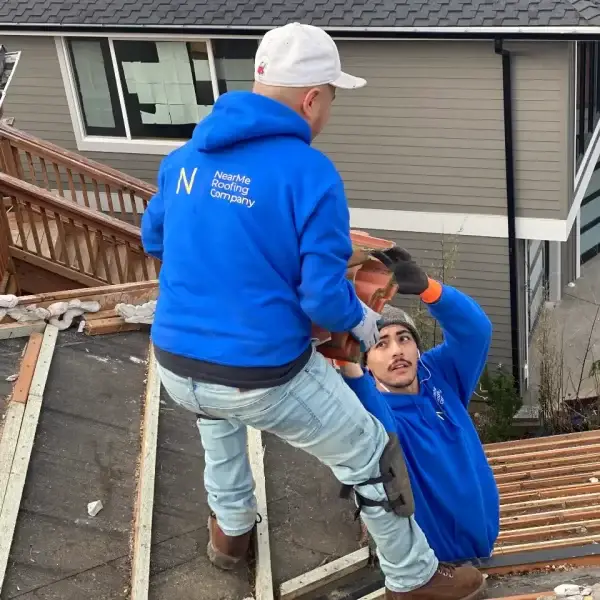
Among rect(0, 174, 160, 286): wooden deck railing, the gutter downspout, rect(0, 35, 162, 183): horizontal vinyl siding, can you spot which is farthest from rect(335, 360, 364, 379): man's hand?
rect(0, 35, 162, 183): horizontal vinyl siding

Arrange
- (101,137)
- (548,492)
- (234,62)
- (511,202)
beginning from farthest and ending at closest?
(101,137)
(234,62)
(511,202)
(548,492)

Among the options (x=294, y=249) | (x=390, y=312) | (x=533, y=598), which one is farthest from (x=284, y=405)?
(x=533, y=598)

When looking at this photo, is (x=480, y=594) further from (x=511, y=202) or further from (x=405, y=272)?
(x=511, y=202)

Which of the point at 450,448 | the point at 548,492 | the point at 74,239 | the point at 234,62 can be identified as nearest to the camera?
the point at 450,448

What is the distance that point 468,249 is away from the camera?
387 inches

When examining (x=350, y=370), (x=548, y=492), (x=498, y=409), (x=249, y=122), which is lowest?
(x=498, y=409)

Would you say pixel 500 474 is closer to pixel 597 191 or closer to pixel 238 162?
pixel 238 162

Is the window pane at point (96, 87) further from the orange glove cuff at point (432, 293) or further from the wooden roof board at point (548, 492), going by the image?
the orange glove cuff at point (432, 293)

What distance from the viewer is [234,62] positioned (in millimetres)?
9445

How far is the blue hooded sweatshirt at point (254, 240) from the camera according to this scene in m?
2.46

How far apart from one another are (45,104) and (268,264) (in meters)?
8.98

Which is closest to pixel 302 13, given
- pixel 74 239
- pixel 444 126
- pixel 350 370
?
pixel 444 126

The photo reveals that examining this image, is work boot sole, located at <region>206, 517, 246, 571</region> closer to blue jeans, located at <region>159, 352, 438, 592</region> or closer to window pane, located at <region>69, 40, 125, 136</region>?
blue jeans, located at <region>159, 352, 438, 592</region>

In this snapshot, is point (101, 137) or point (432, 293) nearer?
point (432, 293)
